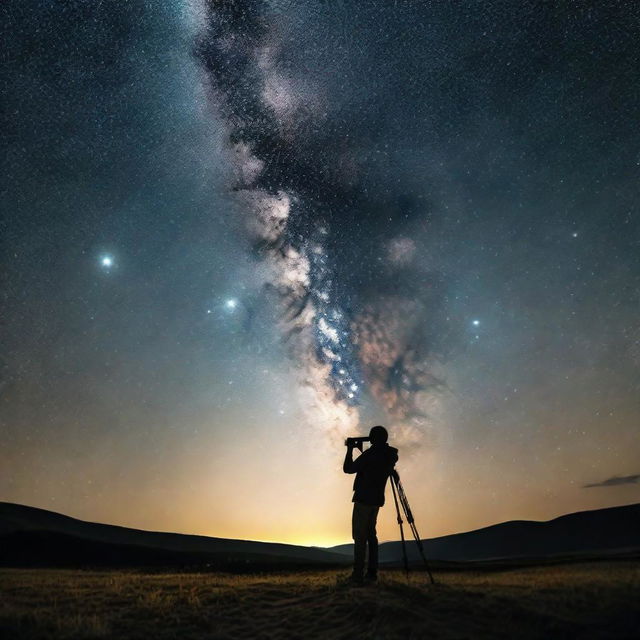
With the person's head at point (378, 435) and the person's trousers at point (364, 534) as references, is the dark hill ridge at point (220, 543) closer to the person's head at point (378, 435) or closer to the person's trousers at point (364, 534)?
the person's trousers at point (364, 534)

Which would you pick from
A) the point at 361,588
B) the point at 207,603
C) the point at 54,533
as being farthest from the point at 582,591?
the point at 54,533

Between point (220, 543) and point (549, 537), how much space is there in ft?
181

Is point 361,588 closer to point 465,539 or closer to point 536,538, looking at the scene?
point 536,538

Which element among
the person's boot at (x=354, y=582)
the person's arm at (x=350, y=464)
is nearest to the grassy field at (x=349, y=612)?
the person's boot at (x=354, y=582)

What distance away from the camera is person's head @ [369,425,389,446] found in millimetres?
8211

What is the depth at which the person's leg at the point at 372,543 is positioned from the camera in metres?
7.57

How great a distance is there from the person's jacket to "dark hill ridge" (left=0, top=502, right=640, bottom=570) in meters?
Answer: 25.2

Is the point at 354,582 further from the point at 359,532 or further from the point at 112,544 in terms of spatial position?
the point at 112,544

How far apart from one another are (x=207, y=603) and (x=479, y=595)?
13.6ft

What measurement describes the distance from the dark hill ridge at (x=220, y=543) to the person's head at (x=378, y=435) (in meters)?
25.4

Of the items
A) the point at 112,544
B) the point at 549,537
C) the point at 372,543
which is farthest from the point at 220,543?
the point at 372,543

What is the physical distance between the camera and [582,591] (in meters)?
5.26

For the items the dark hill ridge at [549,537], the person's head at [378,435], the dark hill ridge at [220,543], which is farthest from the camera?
the dark hill ridge at [549,537]

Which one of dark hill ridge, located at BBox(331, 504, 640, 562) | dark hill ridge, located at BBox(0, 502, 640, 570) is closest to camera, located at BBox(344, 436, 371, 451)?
dark hill ridge, located at BBox(0, 502, 640, 570)
